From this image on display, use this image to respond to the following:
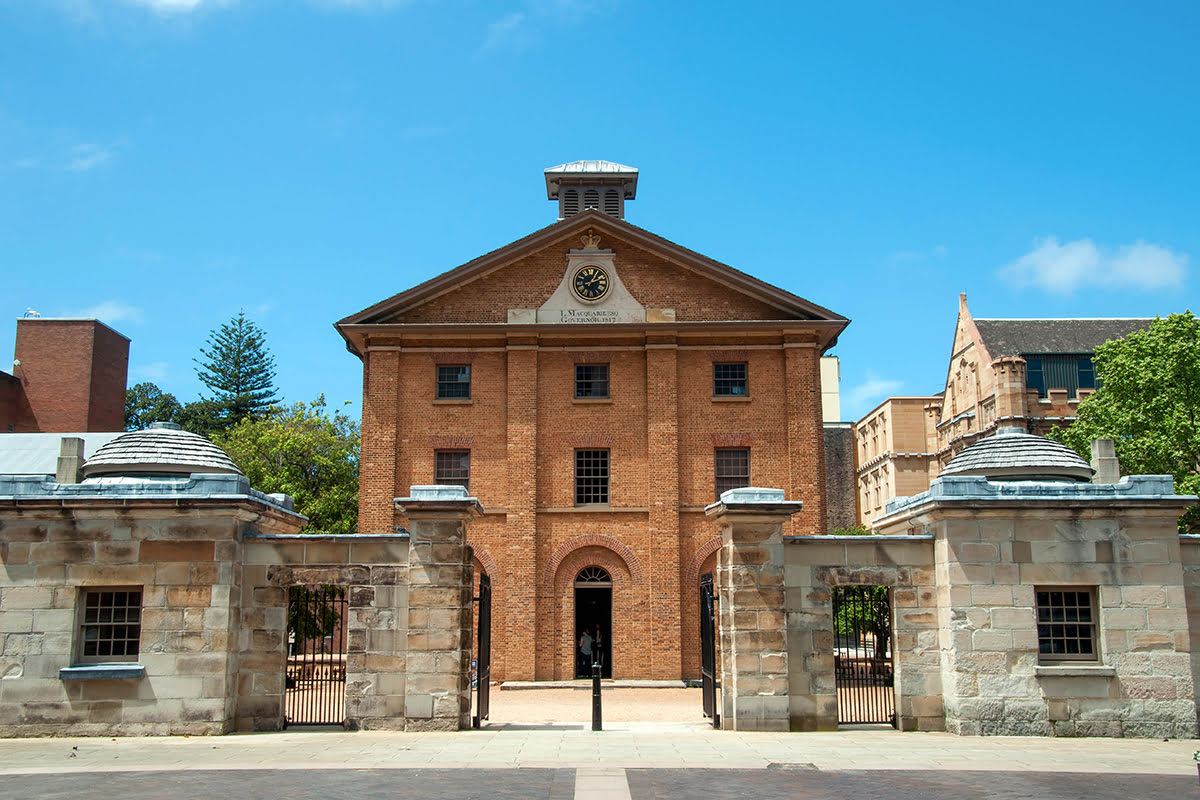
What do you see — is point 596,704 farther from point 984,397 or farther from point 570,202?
point 984,397

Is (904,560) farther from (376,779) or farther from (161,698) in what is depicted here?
(161,698)

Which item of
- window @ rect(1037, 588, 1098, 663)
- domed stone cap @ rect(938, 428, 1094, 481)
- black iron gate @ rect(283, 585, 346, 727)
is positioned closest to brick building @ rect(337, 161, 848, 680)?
black iron gate @ rect(283, 585, 346, 727)

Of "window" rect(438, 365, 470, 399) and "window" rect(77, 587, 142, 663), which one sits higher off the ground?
"window" rect(438, 365, 470, 399)

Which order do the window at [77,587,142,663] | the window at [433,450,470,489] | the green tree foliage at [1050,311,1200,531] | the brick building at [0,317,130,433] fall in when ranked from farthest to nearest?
the brick building at [0,317,130,433]
the green tree foliage at [1050,311,1200,531]
the window at [433,450,470,489]
the window at [77,587,142,663]

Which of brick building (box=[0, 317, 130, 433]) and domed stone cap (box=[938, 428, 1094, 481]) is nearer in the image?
domed stone cap (box=[938, 428, 1094, 481])

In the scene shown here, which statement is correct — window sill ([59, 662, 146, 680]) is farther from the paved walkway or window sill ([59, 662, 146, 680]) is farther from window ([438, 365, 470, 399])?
window ([438, 365, 470, 399])

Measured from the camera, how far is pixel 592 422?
2783 centimetres

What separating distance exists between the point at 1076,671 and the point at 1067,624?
0.72m

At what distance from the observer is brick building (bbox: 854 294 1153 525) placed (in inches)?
1786

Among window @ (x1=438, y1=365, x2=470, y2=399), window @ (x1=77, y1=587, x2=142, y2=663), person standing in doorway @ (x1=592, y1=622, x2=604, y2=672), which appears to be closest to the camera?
window @ (x1=77, y1=587, x2=142, y2=663)

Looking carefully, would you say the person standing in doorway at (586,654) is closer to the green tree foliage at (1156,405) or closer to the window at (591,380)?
the window at (591,380)

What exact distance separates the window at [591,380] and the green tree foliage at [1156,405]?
14.1 m

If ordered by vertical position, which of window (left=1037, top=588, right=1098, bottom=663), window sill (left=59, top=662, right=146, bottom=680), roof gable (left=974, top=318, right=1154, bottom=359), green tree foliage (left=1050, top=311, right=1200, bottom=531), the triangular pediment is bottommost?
window sill (left=59, top=662, right=146, bottom=680)

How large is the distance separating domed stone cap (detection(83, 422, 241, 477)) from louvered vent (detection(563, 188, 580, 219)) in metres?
21.0
